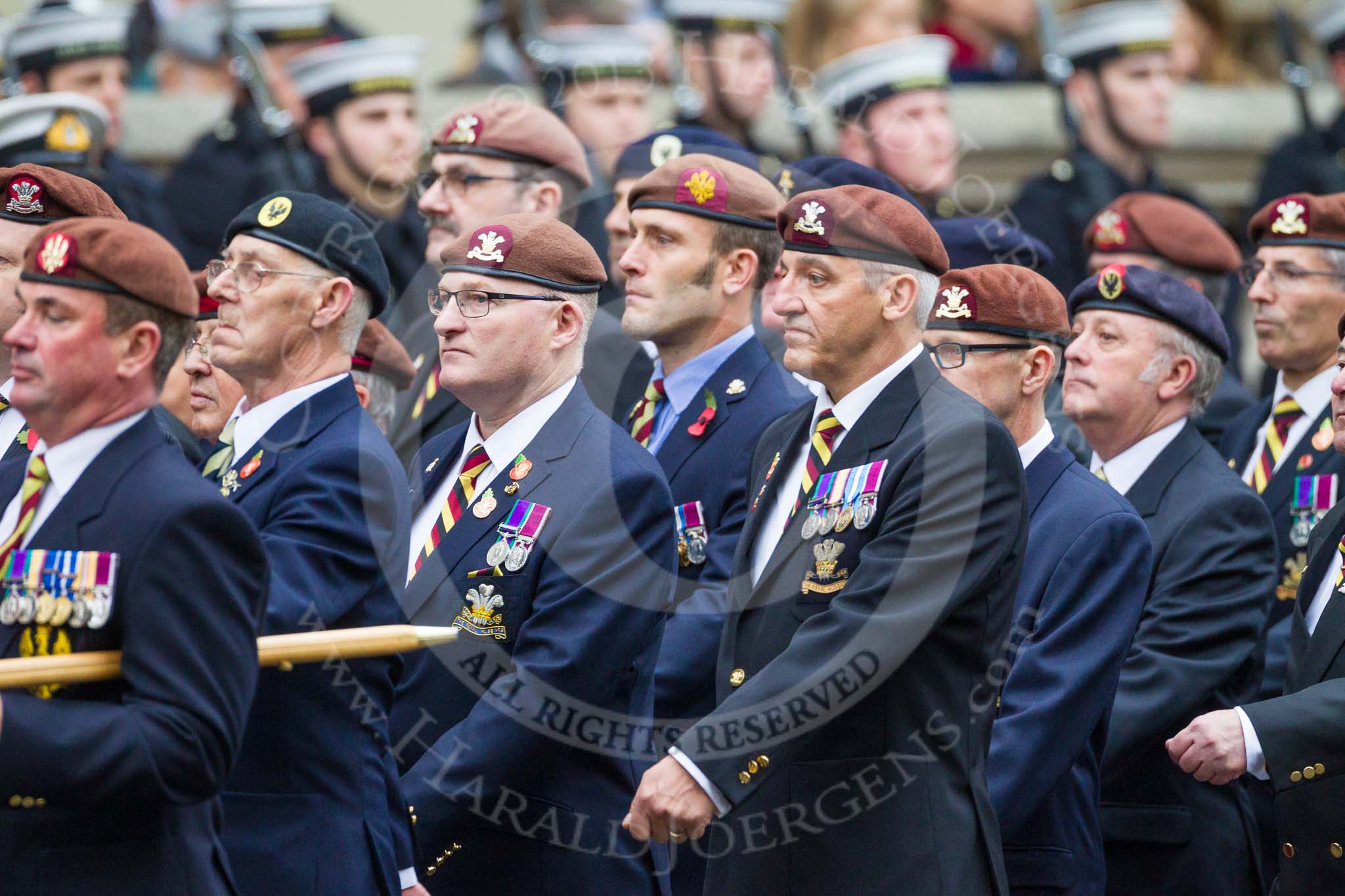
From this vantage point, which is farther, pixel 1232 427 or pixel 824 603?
pixel 1232 427

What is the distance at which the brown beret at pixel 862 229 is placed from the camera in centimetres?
497

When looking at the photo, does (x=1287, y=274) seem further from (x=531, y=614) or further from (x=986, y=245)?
(x=531, y=614)

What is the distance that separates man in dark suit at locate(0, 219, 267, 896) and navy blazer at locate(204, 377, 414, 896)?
0.66 metres

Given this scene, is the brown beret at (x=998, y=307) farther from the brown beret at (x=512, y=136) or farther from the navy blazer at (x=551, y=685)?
the brown beret at (x=512, y=136)

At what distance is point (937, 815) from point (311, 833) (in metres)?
1.38

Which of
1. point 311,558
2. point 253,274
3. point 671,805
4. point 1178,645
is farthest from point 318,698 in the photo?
point 1178,645

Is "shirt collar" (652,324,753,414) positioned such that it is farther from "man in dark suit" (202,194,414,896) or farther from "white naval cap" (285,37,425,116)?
"white naval cap" (285,37,425,116)

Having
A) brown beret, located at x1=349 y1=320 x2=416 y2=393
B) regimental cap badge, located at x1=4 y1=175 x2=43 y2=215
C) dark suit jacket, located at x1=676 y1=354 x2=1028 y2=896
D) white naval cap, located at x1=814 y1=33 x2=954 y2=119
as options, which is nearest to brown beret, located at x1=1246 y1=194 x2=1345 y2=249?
white naval cap, located at x1=814 y1=33 x2=954 y2=119

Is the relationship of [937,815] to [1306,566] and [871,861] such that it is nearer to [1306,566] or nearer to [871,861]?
[871,861]

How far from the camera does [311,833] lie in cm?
453

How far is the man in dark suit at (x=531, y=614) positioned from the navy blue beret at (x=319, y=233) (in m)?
0.32

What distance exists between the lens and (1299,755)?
16.4ft

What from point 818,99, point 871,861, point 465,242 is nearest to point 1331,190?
point 818,99

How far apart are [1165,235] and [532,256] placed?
321 cm
